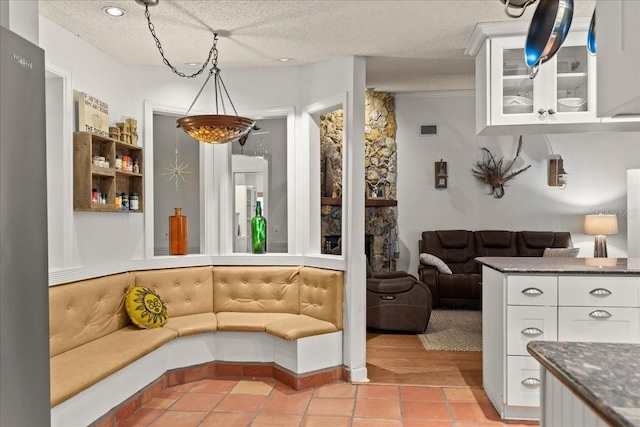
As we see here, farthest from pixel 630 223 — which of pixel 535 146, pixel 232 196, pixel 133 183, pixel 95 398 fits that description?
pixel 95 398

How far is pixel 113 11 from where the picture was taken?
10.4 feet

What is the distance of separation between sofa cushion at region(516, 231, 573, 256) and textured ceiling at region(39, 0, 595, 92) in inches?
128

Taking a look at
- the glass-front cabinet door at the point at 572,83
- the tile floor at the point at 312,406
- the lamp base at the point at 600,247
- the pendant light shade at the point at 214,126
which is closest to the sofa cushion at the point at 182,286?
the tile floor at the point at 312,406

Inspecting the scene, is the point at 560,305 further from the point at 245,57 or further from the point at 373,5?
the point at 245,57

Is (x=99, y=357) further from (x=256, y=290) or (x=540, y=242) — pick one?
(x=540, y=242)

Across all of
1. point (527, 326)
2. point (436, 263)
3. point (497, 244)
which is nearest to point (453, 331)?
point (436, 263)

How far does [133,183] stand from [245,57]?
1381mm

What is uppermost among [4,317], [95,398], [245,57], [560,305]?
[245,57]

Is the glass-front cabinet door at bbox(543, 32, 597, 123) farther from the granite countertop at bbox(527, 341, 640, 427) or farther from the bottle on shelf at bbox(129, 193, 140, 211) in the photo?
the bottle on shelf at bbox(129, 193, 140, 211)

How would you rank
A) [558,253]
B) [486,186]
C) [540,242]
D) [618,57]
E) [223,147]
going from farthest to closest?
[486,186] → [540,242] → [558,253] → [223,147] → [618,57]

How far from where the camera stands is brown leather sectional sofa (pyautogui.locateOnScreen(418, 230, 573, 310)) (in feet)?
21.7

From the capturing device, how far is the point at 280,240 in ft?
16.5

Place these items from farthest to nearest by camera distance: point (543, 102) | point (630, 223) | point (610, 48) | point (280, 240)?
point (630, 223) < point (280, 240) < point (543, 102) < point (610, 48)

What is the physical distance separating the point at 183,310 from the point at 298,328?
110cm
